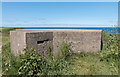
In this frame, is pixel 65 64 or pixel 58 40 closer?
pixel 65 64

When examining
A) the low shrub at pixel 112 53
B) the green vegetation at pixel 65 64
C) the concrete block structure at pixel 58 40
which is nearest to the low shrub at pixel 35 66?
the green vegetation at pixel 65 64

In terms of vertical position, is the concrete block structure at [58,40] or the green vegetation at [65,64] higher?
the concrete block structure at [58,40]

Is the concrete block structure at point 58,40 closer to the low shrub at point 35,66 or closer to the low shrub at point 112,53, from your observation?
the low shrub at point 35,66

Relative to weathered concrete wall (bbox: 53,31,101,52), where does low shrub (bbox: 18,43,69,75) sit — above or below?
below

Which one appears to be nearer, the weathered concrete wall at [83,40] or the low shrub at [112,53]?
the low shrub at [112,53]

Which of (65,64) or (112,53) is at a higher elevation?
(112,53)

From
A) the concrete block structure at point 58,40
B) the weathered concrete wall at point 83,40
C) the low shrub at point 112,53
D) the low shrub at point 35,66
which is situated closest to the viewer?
the low shrub at point 35,66

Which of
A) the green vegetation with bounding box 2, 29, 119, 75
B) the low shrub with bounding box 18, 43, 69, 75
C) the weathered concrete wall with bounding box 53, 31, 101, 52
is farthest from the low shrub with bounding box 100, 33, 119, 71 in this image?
the low shrub with bounding box 18, 43, 69, 75

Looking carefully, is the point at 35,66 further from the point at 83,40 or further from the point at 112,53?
the point at 112,53

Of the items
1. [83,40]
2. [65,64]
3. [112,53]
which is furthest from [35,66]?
[112,53]

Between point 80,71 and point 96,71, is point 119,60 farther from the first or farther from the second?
point 80,71

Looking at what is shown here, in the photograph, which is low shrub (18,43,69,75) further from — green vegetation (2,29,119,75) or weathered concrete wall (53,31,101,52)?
weathered concrete wall (53,31,101,52)

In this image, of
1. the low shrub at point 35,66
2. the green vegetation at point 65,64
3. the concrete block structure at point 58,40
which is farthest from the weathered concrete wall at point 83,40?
the low shrub at point 35,66

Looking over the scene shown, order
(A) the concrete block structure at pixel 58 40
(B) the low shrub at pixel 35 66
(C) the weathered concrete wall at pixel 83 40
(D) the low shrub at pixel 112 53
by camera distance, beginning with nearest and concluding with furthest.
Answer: (B) the low shrub at pixel 35 66 → (D) the low shrub at pixel 112 53 → (A) the concrete block structure at pixel 58 40 → (C) the weathered concrete wall at pixel 83 40
